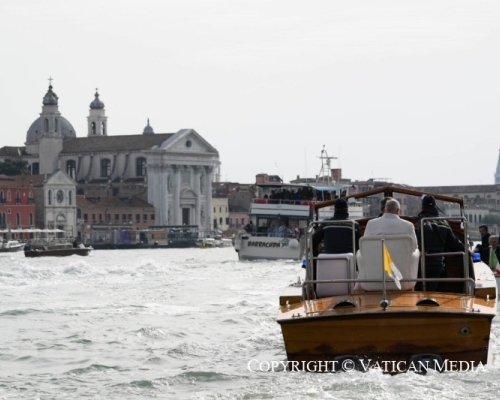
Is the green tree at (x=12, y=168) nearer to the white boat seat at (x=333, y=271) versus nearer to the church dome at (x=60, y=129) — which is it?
the church dome at (x=60, y=129)

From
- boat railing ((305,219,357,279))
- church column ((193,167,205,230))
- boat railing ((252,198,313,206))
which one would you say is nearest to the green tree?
church column ((193,167,205,230))

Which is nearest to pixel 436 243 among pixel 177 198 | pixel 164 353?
pixel 164 353

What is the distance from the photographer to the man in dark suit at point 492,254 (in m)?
20.0

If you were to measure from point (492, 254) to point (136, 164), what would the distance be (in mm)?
129913

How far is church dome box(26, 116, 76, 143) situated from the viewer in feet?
518

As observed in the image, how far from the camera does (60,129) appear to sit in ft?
513

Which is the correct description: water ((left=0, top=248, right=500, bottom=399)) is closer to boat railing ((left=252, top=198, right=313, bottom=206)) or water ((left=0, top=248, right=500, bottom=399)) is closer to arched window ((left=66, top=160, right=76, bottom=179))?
boat railing ((left=252, top=198, right=313, bottom=206))

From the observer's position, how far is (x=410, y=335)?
1087cm

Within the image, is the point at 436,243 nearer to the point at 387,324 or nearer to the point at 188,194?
the point at 387,324

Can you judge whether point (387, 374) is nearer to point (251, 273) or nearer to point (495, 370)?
point (495, 370)

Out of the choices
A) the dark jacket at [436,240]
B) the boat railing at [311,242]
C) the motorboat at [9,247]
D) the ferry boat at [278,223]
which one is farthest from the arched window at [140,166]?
the dark jacket at [436,240]

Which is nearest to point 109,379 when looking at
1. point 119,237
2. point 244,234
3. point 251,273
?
point 251,273

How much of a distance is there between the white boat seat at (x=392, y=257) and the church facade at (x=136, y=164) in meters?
127

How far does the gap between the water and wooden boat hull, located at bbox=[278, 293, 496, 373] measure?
0.15 metres
